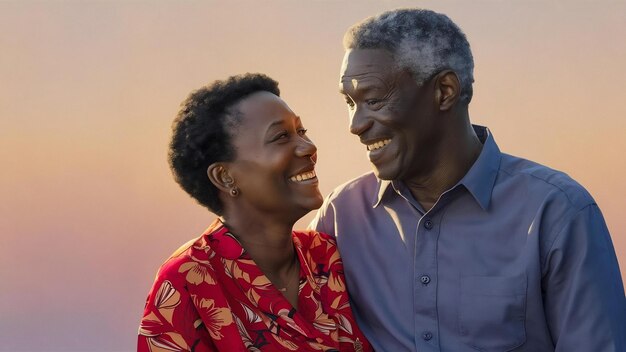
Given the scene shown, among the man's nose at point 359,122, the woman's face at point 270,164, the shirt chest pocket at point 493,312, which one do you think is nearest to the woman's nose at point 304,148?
the woman's face at point 270,164

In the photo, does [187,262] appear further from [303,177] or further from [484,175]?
[484,175]

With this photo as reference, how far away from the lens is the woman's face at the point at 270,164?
196cm

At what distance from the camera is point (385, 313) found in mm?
2025

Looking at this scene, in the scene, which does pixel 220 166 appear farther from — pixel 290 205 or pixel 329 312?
pixel 329 312

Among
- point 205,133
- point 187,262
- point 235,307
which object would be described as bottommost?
point 235,307

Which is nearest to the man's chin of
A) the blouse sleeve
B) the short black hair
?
the short black hair

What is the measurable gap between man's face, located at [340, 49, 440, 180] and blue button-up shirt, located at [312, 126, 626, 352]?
4.5 inches

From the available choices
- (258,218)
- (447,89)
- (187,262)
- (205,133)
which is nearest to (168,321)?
(187,262)

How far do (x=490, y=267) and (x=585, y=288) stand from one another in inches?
8.3

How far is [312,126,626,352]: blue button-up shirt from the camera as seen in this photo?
1.83m

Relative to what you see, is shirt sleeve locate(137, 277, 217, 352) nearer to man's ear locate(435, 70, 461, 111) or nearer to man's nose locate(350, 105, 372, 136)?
man's nose locate(350, 105, 372, 136)

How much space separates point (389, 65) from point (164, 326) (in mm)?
744

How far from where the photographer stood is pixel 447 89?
79.0 inches

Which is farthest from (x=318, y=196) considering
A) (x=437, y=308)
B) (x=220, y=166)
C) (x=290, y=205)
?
(x=437, y=308)
